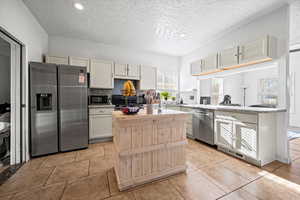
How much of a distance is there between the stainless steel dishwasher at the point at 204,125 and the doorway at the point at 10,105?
11.8 ft

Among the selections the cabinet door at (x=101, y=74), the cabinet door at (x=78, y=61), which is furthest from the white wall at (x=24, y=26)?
the cabinet door at (x=101, y=74)

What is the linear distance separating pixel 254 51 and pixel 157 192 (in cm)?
291

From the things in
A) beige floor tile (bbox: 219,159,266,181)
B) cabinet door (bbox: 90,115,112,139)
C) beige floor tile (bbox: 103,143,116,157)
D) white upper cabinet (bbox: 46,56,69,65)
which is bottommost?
beige floor tile (bbox: 103,143,116,157)

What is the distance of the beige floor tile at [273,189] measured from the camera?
57.2 inches

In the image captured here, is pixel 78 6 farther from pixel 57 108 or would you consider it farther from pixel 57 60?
pixel 57 108

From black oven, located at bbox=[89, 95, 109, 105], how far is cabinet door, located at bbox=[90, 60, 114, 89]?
285mm

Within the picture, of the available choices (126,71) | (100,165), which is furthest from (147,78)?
(100,165)

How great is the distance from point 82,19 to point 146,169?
10.1 ft

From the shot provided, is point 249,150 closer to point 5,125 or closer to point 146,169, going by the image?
point 146,169

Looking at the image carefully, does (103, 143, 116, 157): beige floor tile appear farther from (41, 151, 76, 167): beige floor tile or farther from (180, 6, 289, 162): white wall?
(180, 6, 289, 162): white wall

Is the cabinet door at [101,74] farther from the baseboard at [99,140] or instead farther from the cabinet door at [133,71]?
the baseboard at [99,140]

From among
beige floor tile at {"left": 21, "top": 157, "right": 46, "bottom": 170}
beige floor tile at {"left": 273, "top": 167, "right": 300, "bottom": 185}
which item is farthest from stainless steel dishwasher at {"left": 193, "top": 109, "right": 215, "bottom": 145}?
beige floor tile at {"left": 21, "top": 157, "right": 46, "bottom": 170}

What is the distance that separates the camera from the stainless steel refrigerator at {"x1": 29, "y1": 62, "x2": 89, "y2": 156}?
94.3 inches

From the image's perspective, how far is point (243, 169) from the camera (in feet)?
6.56
